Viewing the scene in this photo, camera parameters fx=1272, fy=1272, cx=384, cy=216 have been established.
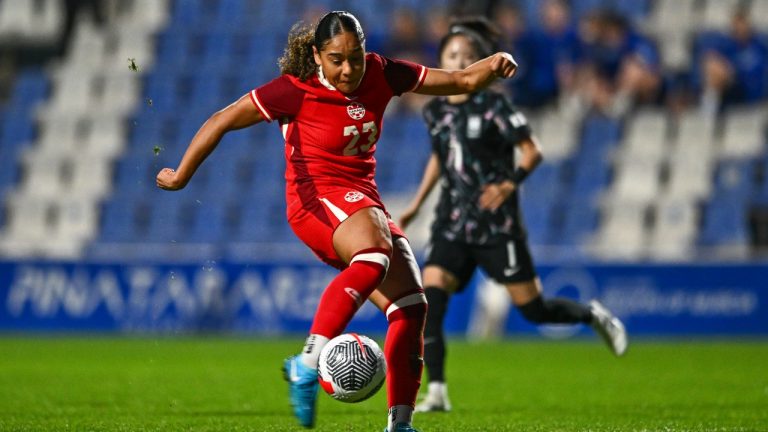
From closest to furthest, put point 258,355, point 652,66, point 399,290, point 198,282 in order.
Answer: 1. point 399,290
2. point 258,355
3. point 198,282
4. point 652,66

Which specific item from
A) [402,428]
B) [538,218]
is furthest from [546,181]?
[402,428]

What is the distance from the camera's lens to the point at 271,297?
17.8m

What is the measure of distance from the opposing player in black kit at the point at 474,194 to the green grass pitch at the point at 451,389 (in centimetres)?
75

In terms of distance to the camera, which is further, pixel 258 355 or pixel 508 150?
pixel 258 355

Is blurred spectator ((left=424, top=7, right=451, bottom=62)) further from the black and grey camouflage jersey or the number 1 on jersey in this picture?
the number 1 on jersey

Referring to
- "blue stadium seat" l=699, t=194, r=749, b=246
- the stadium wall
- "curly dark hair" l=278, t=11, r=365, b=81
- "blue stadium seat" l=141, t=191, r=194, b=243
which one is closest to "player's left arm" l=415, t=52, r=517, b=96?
"curly dark hair" l=278, t=11, r=365, b=81

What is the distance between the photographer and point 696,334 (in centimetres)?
1652

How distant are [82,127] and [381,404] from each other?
15.6 metres

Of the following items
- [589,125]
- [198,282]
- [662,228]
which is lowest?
[198,282]

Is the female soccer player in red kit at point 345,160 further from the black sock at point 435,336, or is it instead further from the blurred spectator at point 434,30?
the blurred spectator at point 434,30

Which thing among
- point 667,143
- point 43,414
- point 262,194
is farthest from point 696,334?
point 43,414

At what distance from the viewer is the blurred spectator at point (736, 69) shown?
18.7 meters

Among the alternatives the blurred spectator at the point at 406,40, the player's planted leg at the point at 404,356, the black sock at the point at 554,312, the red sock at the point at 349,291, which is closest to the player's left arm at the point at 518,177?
the black sock at the point at 554,312

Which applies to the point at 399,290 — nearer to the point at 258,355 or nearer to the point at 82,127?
the point at 258,355
